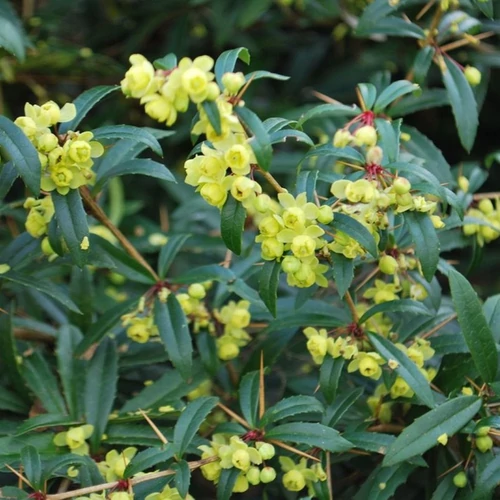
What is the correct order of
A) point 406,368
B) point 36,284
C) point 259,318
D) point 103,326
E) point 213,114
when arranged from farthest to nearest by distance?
point 259,318 → point 103,326 → point 36,284 → point 406,368 → point 213,114

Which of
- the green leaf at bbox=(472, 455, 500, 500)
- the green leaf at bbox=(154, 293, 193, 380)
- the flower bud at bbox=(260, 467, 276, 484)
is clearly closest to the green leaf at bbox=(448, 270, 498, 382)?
the green leaf at bbox=(472, 455, 500, 500)

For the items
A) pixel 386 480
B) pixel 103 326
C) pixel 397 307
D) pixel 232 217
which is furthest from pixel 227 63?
pixel 386 480

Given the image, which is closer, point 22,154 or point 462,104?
point 22,154

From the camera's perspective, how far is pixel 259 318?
145cm

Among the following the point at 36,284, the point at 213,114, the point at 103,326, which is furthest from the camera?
the point at 103,326

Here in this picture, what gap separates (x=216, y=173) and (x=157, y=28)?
4.77 ft

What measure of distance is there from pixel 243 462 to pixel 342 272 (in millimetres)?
292

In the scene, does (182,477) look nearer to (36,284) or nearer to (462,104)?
(36,284)

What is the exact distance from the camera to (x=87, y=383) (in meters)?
1.34

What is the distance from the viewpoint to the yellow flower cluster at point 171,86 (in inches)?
36.3

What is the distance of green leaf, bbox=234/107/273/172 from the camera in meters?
0.96

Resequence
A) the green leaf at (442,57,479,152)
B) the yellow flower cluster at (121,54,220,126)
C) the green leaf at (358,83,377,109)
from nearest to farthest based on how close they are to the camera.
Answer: the yellow flower cluster at (121,54,220,126), the green leaf at (358,83,377,109), the green leaf at (442,57,479,152)

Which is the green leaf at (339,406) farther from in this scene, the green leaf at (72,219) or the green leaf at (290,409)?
the green leaf at (72,219)

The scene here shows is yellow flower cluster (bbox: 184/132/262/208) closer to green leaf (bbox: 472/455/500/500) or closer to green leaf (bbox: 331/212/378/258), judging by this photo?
green leaf (bbox: 331/212/378/258)
